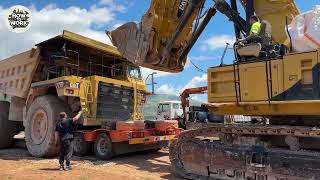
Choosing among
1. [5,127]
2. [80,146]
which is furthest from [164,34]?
[5,127]

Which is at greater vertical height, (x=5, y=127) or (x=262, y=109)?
(x=262, y=109)

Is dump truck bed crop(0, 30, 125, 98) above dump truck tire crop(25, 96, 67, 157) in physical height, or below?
above

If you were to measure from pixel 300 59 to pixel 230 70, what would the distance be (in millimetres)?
1395

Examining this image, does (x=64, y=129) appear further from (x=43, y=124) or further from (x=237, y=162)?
(x=237, y=162)

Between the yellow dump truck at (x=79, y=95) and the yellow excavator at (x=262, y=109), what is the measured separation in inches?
141

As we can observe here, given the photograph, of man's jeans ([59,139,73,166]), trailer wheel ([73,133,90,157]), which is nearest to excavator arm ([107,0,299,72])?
man's jeans ([59,139,73,166])

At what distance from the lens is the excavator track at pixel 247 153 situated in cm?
695

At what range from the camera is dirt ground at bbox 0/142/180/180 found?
9273mm

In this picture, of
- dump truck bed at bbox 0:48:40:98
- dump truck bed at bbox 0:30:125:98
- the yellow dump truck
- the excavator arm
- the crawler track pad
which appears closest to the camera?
the crawler track pad

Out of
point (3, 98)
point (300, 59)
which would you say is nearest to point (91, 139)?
point (3, 98)

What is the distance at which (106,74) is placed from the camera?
584 inches

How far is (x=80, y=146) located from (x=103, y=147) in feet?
3.46

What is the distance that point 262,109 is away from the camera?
7.37 m

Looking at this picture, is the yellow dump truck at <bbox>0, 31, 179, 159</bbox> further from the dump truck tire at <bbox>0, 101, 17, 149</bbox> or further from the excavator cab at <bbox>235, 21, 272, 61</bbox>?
the excavator cab at <bbox>235, 21, 272, 61</bbox>
